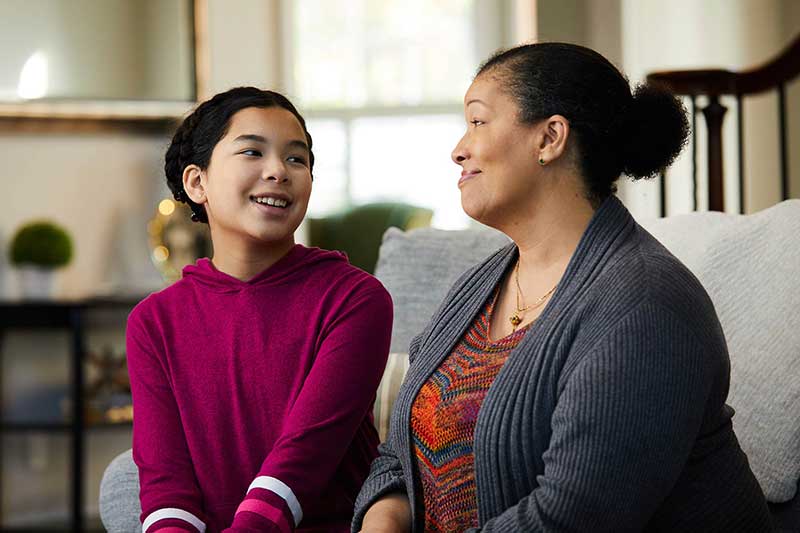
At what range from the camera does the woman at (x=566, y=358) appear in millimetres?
1176

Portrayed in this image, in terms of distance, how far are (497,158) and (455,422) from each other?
360 mm

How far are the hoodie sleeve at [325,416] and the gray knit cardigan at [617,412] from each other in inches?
14.4

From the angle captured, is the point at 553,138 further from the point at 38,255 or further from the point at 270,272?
the point at 38,255

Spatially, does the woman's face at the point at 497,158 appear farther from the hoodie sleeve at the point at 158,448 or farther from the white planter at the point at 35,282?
the white planter at the point at 35,282

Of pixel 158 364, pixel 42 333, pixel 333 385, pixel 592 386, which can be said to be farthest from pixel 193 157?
pixel 42 333

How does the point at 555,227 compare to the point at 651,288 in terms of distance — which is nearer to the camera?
the point at 651,288

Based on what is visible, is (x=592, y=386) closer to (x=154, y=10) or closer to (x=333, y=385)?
(x=333, y=385)

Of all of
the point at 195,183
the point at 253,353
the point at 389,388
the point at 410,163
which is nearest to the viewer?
the point at 253,353

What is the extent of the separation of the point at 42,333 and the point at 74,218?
514mm

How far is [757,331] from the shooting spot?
163 centimetres

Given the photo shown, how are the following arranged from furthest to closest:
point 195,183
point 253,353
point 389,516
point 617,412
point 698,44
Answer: point 698,44 → point 195,183 → point 253,353 → point 389,516 → point 617,412

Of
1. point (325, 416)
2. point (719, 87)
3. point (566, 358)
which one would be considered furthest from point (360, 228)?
point (566, 358)

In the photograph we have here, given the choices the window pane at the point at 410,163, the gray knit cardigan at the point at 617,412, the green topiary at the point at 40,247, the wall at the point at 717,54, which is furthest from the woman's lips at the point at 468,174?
the window pane at the point at 410,163

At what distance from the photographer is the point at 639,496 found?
3.85 feet
